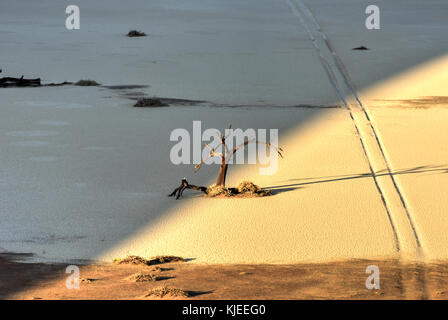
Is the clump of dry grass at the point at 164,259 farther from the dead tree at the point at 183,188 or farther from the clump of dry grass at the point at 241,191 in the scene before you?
the clump of dry grass at the point at 241,191

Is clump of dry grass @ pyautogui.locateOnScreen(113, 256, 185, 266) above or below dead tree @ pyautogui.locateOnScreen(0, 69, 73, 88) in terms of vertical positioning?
below

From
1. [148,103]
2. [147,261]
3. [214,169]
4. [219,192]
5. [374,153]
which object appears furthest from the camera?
[148,103]

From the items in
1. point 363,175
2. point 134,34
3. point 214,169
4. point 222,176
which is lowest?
point 222,176

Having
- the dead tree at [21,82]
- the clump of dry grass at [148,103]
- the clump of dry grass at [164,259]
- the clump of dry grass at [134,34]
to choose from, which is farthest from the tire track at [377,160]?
the dead tree at [21,82]

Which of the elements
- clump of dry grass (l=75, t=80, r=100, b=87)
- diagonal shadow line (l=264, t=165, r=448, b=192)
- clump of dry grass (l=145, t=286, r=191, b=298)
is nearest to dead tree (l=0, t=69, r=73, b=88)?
clump of dry grass (l=75, t=80, r=100, b=87)

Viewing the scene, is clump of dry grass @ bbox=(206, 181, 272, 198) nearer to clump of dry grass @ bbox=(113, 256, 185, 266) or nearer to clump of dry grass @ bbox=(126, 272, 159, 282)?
clump of dry grass @ bbox=(113, 256, 185, 266)

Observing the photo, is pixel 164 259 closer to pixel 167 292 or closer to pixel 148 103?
pixel 167 292

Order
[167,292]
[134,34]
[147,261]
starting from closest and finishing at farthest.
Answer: [167,292]
[147,261]
[134,34]

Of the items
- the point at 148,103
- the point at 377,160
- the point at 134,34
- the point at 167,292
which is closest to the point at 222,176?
the point at 377,160

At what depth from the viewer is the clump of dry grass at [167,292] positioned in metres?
6.41

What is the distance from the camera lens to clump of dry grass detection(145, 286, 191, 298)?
641 centimetres

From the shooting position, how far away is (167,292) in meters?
6.44
